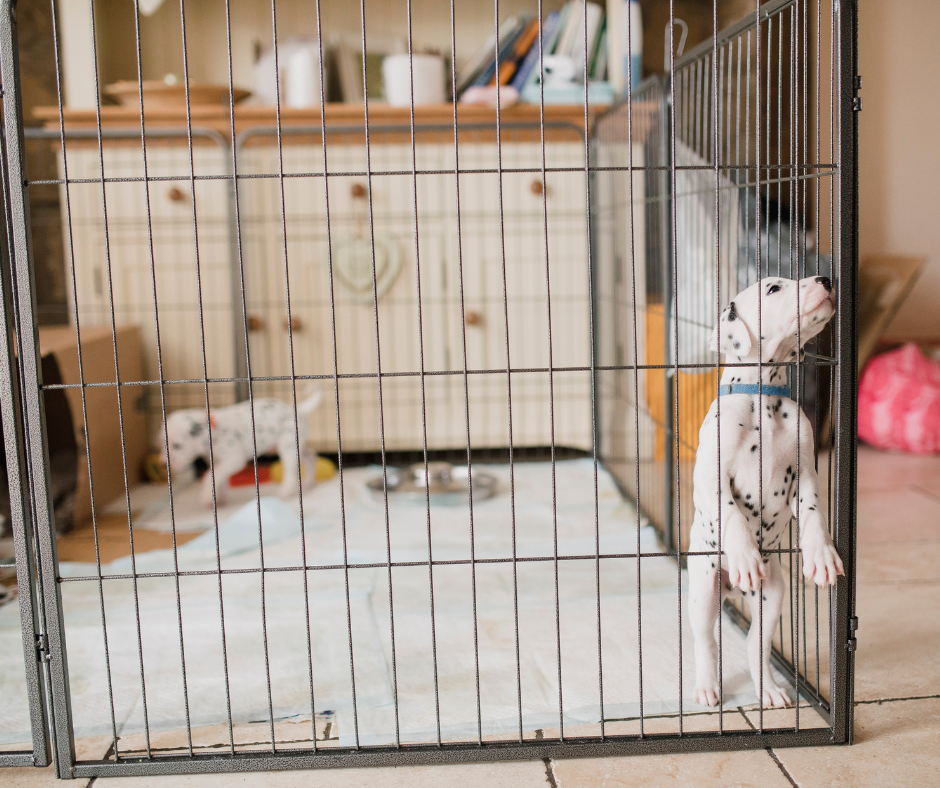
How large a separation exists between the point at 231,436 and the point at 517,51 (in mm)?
1741

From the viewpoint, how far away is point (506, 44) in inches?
132

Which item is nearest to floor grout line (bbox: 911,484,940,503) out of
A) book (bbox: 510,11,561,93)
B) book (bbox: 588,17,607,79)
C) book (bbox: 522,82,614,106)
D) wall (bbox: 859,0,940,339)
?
wall (bbox: 859,0,940,339)

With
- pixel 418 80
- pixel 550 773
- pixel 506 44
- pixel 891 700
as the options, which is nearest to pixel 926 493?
pixel 891 700

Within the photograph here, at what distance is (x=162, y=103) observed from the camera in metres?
3.28

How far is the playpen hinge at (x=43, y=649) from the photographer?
55.4 inches

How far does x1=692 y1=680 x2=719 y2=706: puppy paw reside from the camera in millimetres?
1547

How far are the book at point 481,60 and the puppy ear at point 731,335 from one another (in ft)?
7.13

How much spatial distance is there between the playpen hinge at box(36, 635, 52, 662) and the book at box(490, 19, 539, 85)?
257cm

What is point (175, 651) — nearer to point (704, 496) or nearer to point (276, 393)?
point (704, 496)

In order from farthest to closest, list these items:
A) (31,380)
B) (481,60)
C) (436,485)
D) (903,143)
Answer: (903,143), (481,60), (436,485), (31,380)

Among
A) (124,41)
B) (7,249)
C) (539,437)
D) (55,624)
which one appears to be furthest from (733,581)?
(124,41)

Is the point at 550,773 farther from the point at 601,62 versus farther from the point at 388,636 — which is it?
the point at 601,62

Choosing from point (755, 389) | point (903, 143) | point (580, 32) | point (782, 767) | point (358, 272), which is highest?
point (580, 32)

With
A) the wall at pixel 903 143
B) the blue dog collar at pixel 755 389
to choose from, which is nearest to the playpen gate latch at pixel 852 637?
the blue dog collar at pixel 755 389
